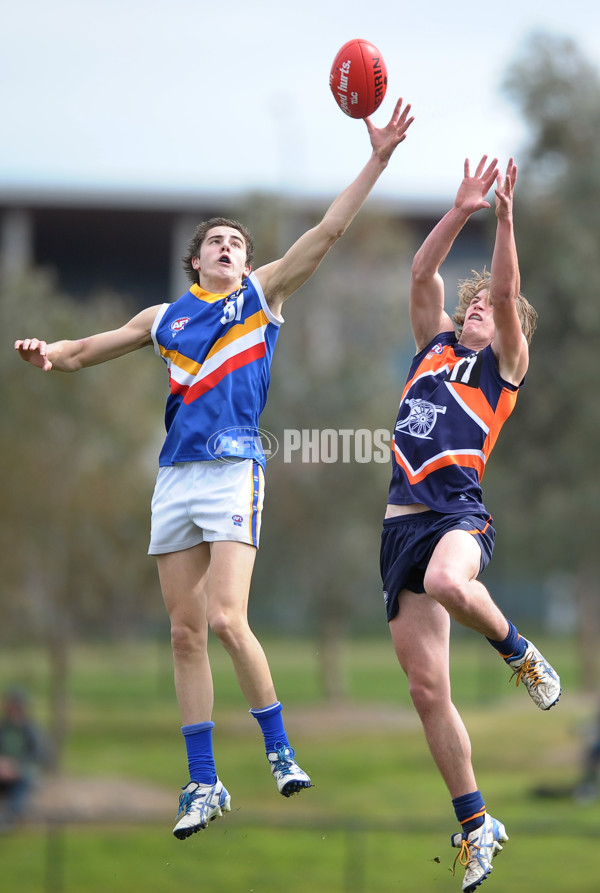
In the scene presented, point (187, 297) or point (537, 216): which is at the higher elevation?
point (537, 216)

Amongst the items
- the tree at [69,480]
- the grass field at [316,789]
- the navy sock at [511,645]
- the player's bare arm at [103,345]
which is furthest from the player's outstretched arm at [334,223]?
the tree at [69,480]

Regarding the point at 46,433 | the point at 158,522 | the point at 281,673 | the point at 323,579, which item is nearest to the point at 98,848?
the point at 46,433

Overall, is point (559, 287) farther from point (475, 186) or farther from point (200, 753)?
point (200, 753)

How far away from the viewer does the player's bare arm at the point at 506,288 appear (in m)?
5.56

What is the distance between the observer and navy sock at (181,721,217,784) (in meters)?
5.57

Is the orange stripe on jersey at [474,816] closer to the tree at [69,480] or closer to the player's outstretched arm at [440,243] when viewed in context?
the player's outstretched arm at [440,243]

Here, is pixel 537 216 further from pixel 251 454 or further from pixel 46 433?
pixel 251 454

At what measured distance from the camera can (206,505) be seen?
222 inches

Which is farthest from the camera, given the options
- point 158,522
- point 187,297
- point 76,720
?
point 76,720

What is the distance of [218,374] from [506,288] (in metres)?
1.48

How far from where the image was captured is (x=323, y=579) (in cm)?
2519

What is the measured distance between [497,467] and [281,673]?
12.9 meters

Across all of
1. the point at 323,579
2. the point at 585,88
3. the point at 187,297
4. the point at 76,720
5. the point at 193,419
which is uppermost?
the point at 585,88

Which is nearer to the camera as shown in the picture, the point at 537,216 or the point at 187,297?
the point at 187,297
